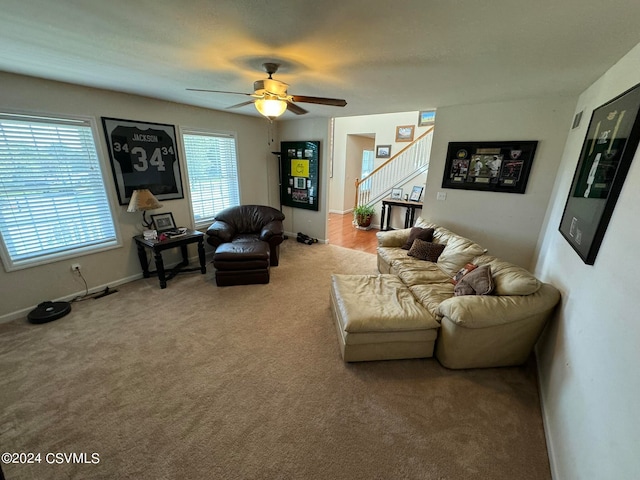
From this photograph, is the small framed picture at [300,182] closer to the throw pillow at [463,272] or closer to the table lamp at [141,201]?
the table lamp at [141,201]

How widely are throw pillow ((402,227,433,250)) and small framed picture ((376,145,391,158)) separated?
4.13 metres

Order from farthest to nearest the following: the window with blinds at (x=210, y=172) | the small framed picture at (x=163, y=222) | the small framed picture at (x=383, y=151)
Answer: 1. the small framed picture at (x=383, y=151)
2. the window with blinds at (x=210, y=172)
3. the small framed picture at (x=163, y=222)

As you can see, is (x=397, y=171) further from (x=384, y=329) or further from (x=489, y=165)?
(x=384, y=329)

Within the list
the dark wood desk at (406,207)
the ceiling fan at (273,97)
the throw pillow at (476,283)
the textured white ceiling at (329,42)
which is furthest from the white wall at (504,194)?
the ceiling fan at (273,97)

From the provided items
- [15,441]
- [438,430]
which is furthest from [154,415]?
[438,430]

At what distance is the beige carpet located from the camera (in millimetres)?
1411

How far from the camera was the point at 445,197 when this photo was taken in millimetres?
3635

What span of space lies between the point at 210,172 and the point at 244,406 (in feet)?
11.8

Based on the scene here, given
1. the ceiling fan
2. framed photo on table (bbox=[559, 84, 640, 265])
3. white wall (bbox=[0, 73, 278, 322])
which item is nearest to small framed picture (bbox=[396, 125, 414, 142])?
white wall (bbox=[0, 73, 278, 322])

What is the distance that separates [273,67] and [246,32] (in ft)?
1.76

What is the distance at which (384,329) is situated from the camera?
6.44ft

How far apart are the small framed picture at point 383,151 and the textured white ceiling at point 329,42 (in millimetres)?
4465

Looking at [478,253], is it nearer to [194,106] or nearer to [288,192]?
[288,192]

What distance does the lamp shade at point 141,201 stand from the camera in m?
3.05
